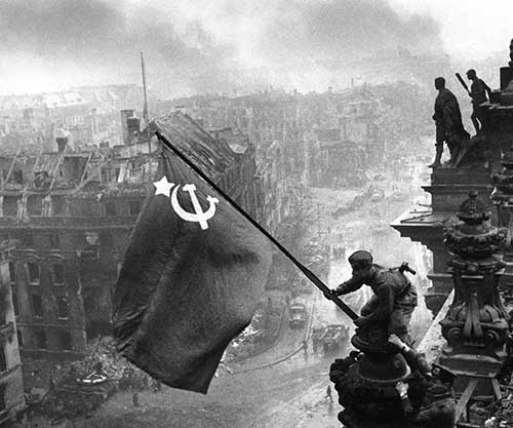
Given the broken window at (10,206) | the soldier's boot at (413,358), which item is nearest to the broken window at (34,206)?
the broken window at (10,206)

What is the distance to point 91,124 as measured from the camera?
101 meters

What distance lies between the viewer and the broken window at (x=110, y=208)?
44.8m

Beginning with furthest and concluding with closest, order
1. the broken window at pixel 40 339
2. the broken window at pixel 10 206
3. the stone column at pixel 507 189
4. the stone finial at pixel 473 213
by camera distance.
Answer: the broken window at pixel 10 206
the broken window at pixel 40 339
the stone column at pixel 507 189
the stone finial at pixel 473 213

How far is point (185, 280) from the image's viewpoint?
333 inches

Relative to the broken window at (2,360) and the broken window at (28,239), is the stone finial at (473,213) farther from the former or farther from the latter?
the broken window at (28,239)

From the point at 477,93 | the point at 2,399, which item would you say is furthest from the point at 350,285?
the point at 2,399

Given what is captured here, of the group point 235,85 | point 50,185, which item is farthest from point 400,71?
point 50,185

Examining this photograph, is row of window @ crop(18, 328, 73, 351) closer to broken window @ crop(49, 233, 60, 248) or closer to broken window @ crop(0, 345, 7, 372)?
broken window @ crop(49, 233, 60, 248)

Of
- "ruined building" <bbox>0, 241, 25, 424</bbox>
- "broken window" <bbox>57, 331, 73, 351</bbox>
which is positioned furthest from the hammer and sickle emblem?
"broken window" <bbox>57, 331, 73, 351</bbox>

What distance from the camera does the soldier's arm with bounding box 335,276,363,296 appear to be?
7.60m

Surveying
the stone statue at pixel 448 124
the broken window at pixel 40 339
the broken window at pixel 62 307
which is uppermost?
the stone statue at pixel 448 124

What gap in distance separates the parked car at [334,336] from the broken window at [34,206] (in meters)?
17.5

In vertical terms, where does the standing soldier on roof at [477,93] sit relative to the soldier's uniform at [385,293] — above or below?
above

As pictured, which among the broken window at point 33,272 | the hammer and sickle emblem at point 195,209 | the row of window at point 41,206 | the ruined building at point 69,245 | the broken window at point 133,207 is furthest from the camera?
the broken window at point 33,272
